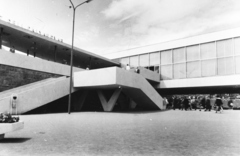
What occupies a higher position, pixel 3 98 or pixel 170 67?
pixel 170 67

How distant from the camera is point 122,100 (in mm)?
32156

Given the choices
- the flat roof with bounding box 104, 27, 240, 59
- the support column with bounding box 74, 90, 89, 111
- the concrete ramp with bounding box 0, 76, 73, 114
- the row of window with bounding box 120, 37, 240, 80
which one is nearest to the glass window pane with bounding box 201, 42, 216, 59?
the row of window with bounding box 120, 37, 240, 80

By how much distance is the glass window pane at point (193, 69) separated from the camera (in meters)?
32.5

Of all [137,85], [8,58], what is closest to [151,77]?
[137,85]

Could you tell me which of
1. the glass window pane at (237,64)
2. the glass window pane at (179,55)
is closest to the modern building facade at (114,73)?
the glass window pane at (179,55)

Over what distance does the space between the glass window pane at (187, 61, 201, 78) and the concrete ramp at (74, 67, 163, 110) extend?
34.3 feet

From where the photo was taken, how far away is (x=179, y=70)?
34625 mm

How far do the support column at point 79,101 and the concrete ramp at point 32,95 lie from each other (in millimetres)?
3524

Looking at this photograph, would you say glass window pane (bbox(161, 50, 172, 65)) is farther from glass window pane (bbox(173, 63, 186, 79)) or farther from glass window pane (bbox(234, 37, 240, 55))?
glass window pane (bbox(234, 37, 240, 55))

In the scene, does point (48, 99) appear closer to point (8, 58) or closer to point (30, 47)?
point (8, 58)

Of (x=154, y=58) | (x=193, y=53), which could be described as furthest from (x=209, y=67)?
(x=154, y=58)

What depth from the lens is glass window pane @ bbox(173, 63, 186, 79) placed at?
112ft

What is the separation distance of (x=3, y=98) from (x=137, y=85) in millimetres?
11824

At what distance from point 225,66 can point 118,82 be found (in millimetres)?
18660
